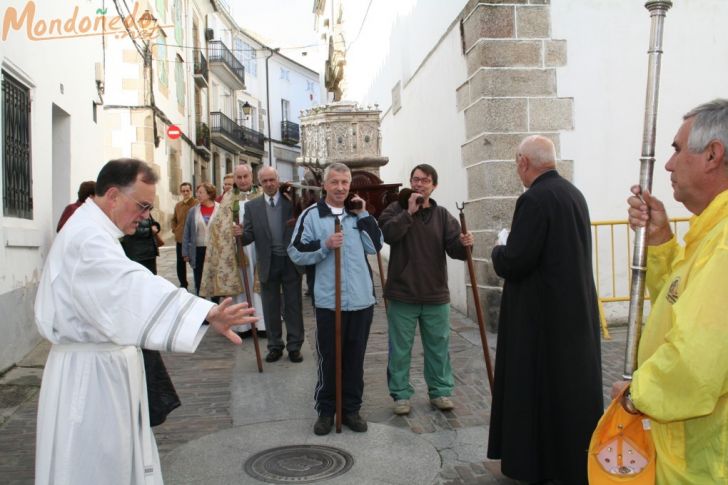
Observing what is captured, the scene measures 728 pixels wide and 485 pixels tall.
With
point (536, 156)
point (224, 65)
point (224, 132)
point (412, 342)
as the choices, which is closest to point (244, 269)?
point (412, 342)

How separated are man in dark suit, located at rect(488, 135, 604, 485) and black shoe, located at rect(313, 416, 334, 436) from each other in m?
1.34

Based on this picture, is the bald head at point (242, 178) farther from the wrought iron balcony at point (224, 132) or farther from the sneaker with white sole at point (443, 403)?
the wrought iron balcony at point (224, 132)

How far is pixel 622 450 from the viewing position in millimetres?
1990

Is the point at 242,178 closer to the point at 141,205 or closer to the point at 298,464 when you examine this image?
the point at 298,464

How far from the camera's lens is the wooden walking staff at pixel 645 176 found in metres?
2.18

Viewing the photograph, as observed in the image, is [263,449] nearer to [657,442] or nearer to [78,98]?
[657,442]

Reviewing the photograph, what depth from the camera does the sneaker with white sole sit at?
4.78 metres

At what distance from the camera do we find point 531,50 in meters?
7.07

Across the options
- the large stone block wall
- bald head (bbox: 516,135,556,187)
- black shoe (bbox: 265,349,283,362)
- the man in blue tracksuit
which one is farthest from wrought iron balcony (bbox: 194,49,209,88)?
bald head (bbox: 516,135,556,187)

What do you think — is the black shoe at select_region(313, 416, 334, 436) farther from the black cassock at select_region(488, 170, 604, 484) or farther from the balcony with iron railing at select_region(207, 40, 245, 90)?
the balcony with iron railing at select_region(207, 40, 245, 90)

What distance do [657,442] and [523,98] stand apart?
561 centimetres

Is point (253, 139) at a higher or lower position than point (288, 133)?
lower

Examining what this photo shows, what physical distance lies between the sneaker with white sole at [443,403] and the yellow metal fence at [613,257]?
3086 millimetres

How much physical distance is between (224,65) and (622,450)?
31660 mm
